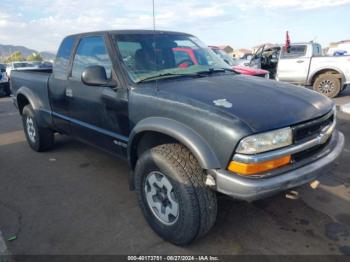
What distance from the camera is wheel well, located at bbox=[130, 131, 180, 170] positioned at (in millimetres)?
2736

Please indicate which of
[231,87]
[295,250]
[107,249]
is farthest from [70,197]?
[295,250]

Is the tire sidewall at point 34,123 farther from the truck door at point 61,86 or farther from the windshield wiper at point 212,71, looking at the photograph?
the windshield wiper at point 212,71

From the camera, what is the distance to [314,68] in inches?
382

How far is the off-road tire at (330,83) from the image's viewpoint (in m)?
9.42

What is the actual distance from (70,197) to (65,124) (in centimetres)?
107

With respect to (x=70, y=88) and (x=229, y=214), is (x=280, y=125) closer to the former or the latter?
(x=229, y=214)

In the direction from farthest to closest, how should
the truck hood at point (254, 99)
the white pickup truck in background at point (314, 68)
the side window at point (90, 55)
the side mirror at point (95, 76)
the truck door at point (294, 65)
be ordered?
the truck door at point (294, 65)
the white pickup truck in background at point (314, 68)
the side window at point (90, 55)
the side mirror at point (95, 76)
the truck hood at point (254, 99)

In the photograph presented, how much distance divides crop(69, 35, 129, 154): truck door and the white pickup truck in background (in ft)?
26.6

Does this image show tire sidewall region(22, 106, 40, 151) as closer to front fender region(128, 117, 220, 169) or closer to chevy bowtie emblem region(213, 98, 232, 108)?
front fender region(128, 117, 220, 169)

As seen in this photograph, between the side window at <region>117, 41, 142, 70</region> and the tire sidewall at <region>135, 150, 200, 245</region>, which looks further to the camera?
the side window at <region>117, 41, 142, 70</region>

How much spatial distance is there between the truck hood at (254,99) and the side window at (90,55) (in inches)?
29.4

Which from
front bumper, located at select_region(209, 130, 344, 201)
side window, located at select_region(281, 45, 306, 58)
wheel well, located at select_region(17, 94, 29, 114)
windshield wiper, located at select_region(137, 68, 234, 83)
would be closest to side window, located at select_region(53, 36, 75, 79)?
wheel well, located at select_region(17, 94, 29, 114)

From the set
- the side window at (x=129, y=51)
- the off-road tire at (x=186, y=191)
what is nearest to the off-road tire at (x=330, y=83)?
the side window at (x=129, y=51)

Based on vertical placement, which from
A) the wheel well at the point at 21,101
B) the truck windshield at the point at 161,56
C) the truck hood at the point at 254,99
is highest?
the truck windshield at the point at 161,56
